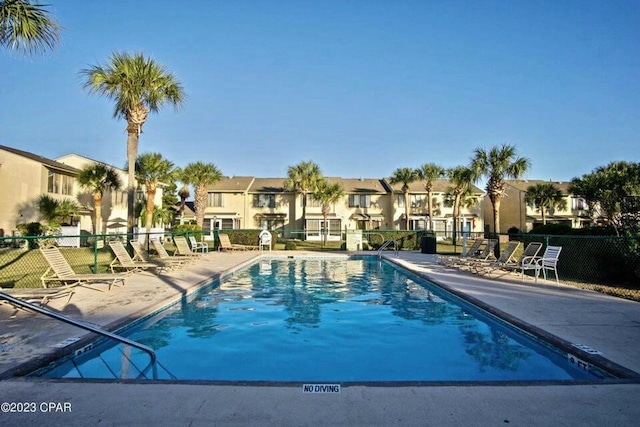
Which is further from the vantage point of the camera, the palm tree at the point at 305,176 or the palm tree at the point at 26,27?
the palm tree at the point at 305,176

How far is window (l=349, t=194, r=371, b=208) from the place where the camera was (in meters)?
45.2

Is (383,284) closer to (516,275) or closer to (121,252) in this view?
(516,275)

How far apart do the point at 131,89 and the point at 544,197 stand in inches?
1613

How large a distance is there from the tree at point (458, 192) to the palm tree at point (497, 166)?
1009 cm

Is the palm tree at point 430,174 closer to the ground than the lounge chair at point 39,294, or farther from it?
farther from it

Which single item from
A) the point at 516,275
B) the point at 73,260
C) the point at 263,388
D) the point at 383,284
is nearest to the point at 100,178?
the point at 73,260

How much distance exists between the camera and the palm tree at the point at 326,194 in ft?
135

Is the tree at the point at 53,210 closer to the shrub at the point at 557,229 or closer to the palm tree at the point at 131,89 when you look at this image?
the palm tree at the point at 131,89

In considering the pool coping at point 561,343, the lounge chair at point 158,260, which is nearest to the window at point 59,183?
the lounge chair at point 158,260

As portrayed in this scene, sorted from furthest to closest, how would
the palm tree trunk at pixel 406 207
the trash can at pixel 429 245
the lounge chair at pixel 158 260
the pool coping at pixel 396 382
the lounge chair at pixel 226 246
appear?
the palm tree trunk at pixel 406 207 < the lounge chair at pixel 226 246 < the trash can at pixel 429 245 < the lounge chair at pixel 158 260 < the pool coping at pixel 396 382

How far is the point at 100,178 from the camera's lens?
29188mm

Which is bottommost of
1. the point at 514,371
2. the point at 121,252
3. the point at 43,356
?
the point at 514,371

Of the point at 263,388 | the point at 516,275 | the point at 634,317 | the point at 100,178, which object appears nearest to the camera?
the point at 263,388

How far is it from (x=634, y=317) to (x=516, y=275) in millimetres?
5733
